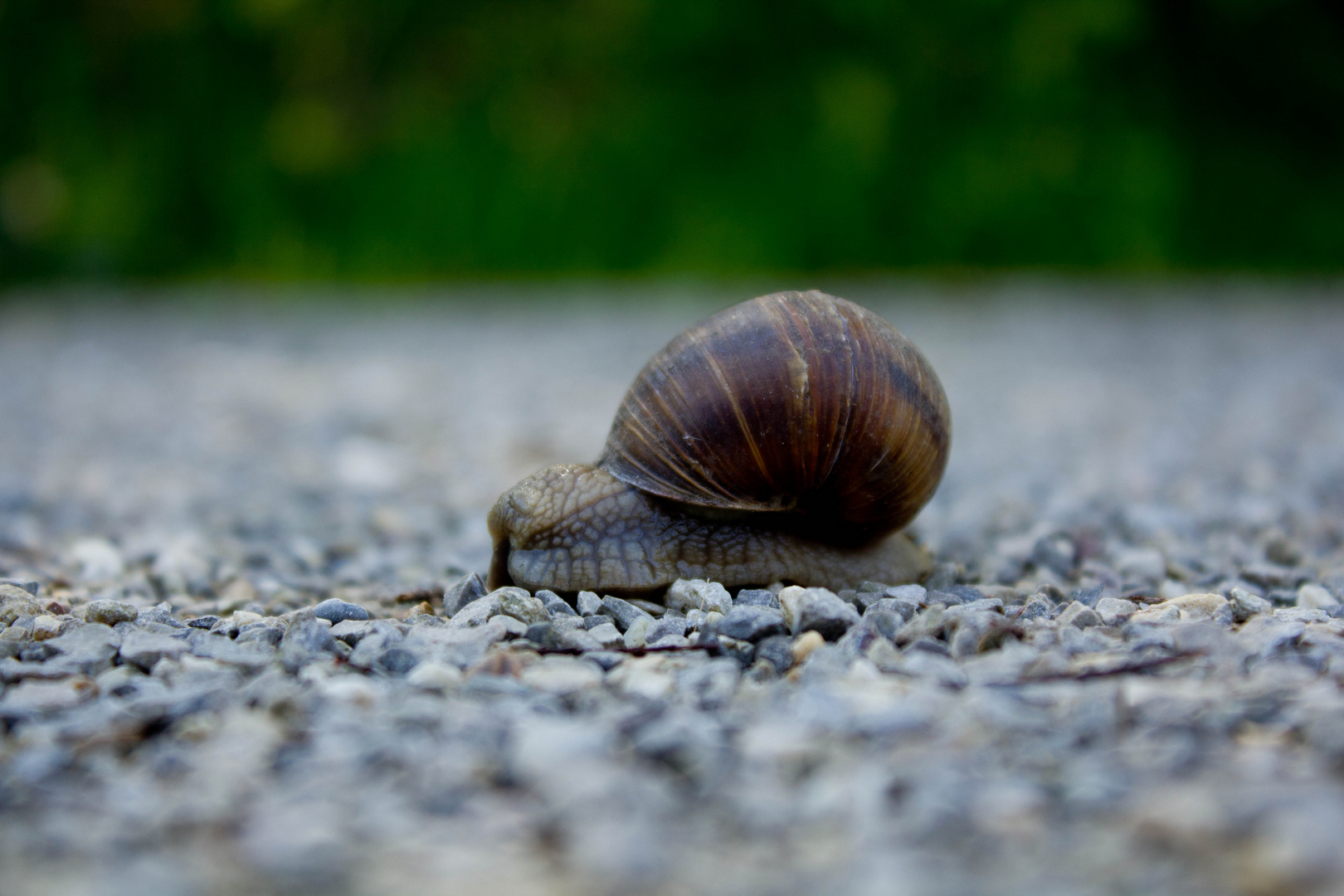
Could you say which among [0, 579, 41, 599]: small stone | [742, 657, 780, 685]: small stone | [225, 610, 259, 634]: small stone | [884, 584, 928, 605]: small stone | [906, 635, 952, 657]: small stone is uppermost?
[906, 635, 952, 657]: small stone

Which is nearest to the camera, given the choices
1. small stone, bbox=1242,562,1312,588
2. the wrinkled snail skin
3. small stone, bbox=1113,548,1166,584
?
the wrinkled snail skin

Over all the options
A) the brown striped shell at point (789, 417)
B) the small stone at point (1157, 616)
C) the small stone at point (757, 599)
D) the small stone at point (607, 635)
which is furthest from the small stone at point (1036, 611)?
the small stone at point (607, 635)

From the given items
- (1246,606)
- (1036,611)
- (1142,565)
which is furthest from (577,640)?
(1142,565)

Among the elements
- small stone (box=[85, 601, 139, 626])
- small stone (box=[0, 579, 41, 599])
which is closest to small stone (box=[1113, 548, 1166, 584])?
small stone (box=[85, 601, 139, 626])

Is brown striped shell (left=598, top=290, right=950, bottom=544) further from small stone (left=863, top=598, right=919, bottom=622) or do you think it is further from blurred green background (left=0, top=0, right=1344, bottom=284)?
blurred green background (left=0, top=0, right=1344, bottom=284)

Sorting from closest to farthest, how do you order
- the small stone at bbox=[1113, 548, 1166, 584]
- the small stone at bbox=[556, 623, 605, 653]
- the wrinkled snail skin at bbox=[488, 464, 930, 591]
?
the small stone at bbox=[556, 623, 605, 653]
the wrinkled snail skin at bbox=[488, 464, 930, 591]
the small stone at bbox=[1113, 548, 1166, 584]

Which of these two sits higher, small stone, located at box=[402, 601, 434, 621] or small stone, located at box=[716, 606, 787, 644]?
small stone, located at box=[716, 606, 787, 644]

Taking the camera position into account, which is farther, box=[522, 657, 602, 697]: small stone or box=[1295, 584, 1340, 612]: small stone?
box=[1295, 584, 1340, 612]: small stone
